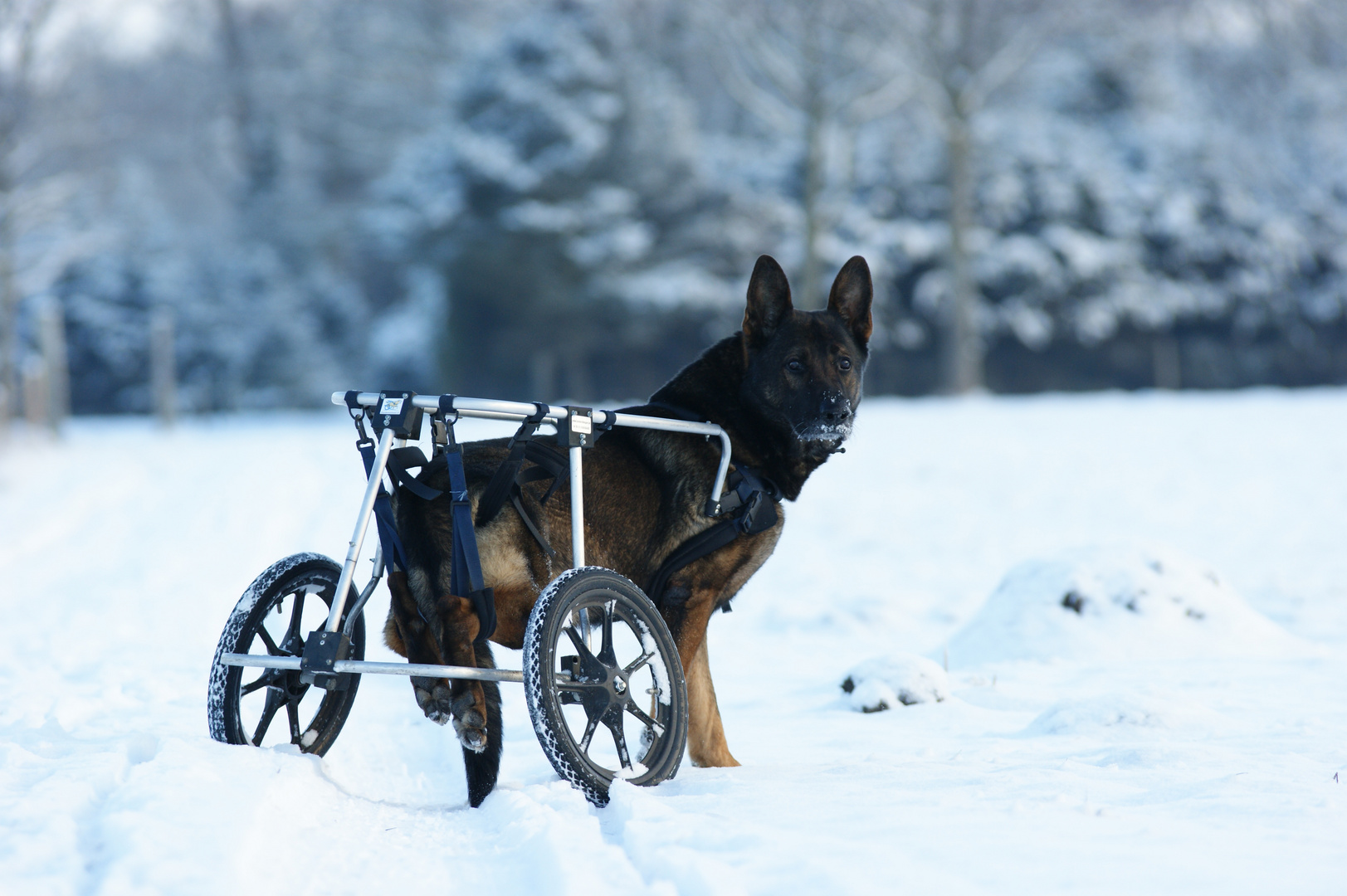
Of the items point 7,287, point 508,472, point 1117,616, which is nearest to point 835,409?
point 508,472

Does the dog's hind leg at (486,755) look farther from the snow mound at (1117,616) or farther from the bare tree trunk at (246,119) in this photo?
the bare tree trunk at (246,119)

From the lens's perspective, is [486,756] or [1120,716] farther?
[1120,716]

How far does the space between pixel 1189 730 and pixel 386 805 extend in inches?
108

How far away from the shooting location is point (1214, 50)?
2617 cm

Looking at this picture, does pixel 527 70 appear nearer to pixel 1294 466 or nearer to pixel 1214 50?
pixel 1214 50

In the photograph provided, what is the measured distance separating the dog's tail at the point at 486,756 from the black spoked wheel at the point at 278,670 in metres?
0.50

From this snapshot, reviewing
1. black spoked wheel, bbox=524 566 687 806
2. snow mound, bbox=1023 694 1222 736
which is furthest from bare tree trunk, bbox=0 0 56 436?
snow mound, bbox=1023 694 1222 736

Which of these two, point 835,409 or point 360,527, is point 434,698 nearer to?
point 360,527

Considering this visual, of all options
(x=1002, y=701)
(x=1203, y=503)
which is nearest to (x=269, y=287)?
(x=1203, y=503)

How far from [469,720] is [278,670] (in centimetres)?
80

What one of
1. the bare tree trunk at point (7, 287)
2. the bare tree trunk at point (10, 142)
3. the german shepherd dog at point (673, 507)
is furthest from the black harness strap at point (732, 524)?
the bare tree trunk at point (7, 287)

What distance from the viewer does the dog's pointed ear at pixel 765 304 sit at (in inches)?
149

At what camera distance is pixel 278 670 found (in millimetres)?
3334

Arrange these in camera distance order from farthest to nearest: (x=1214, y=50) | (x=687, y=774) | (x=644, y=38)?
(x=644, y=38)
(x=1214, y=50)
(x=687, y=774)
